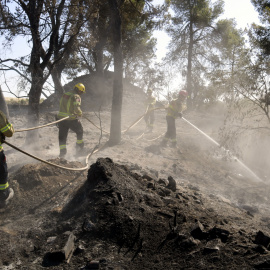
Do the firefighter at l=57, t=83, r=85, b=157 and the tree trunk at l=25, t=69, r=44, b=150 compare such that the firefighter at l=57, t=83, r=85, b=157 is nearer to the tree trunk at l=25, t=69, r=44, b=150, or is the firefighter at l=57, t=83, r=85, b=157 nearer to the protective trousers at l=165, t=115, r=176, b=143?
the tree trunk at l=25, t=69, r=44, b=150

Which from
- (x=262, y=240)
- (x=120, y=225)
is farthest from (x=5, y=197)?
(x=262, y=240)

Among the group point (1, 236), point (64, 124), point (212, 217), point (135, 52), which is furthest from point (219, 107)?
point (1, 236)

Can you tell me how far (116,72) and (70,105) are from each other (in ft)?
7.02

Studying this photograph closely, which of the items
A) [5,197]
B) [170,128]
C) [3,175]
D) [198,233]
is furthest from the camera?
[170,128]

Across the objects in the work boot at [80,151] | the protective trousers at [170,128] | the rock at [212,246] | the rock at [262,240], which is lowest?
the rock at [212,246]

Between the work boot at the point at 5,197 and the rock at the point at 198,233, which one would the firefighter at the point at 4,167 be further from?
the rock at the point at 198,233

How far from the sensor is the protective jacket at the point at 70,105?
24.1 ft

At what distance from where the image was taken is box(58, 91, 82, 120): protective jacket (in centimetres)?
734

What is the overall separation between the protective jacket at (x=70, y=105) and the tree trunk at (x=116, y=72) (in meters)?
1.85

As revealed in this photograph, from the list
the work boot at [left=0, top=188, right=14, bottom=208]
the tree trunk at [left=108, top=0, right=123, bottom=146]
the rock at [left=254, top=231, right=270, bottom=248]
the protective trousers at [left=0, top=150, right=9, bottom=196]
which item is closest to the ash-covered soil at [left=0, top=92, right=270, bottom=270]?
the rock at [left=254, top=231, right=270, bottom=248]

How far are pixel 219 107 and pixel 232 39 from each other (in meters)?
5.77

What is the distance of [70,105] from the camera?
291 inches

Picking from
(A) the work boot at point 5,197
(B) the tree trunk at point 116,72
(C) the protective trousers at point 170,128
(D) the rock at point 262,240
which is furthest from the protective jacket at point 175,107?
(D) the rock at point 262,240

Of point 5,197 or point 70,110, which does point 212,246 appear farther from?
point 70,110
